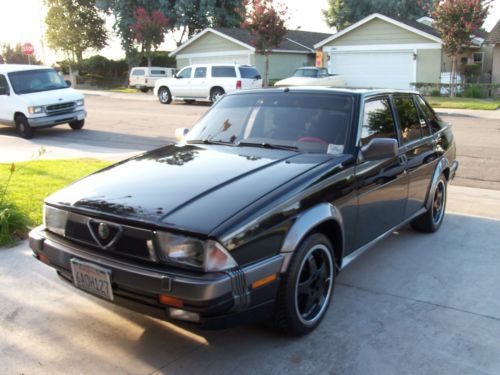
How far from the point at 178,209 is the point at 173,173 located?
0.67 metres

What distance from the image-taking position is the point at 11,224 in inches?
214

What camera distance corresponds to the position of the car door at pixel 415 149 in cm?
486

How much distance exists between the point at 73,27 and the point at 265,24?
965 inches

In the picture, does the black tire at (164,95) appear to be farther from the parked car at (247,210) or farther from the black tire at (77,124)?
the parked car at (247,210)

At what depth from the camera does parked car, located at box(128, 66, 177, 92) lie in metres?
35.1

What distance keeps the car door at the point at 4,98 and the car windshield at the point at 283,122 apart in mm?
11205

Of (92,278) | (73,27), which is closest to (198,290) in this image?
(92,278)

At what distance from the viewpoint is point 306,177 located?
3508mm

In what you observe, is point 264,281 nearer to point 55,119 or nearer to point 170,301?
point 170,301

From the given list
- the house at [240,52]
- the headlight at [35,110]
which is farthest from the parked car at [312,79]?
the headlight at [35,110]

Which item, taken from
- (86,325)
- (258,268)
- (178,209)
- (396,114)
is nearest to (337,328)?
(258,268)

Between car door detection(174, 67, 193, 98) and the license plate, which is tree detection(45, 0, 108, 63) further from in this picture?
the license plate

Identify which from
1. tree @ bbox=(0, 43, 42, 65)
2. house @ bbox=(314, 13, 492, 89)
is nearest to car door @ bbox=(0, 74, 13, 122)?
house @ bbox=(314, 13, 492, 89)

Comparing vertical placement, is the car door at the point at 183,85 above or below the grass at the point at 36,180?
above
